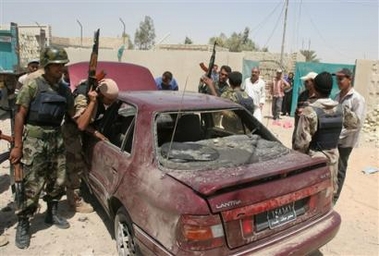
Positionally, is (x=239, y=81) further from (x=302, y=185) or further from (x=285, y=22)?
(x=285, y=22)

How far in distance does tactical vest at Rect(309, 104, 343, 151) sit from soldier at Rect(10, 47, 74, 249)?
2.60 metres

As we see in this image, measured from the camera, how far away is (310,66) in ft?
41.3

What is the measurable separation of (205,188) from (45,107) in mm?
1959

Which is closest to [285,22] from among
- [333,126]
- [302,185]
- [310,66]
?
[310,66]

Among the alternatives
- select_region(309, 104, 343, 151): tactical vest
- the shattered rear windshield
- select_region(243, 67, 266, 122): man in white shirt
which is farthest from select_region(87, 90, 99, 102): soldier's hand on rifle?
select_region(243, 67, 266, 122): man in white shirt

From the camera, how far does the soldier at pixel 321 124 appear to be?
355 centimetres

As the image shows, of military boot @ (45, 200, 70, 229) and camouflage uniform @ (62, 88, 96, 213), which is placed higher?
camouflage uniform @ (62, 88, 96, 213)

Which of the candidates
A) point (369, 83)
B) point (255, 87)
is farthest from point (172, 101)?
point (369, 83)

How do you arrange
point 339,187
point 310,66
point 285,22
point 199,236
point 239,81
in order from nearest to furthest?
1. point 199,236
2. point 339,187
3. point 239,81
4. point 310,66
5. point 285,22

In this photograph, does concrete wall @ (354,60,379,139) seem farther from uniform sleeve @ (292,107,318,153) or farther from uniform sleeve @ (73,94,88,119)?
uniform sleeve @ (73,94,88,119)

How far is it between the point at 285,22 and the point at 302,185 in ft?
54.9

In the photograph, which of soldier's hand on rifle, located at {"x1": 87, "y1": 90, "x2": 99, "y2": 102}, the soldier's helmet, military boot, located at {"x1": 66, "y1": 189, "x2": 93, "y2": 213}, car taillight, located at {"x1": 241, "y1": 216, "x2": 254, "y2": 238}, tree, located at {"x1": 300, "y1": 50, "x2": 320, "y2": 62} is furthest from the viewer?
tree, located at {"x1": 300, "y1": 50, "x2": 320, "y2": 62}

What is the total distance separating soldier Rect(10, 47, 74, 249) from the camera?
11.0 ft

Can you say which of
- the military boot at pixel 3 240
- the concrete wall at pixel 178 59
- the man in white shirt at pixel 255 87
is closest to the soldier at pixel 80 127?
the military boot at pixel 3 240
